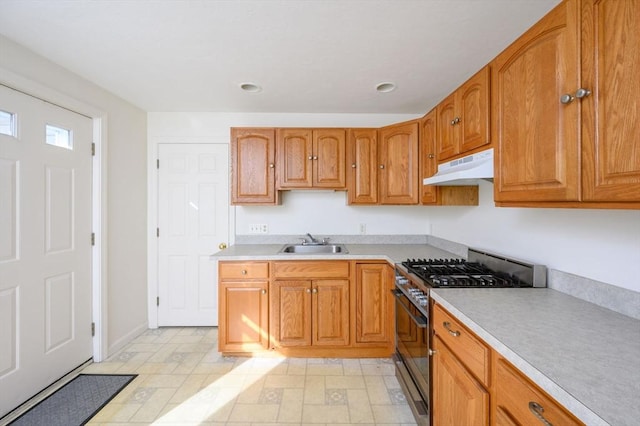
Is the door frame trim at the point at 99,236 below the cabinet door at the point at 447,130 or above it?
below

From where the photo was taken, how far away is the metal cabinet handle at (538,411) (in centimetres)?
73

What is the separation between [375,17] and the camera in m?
1.44

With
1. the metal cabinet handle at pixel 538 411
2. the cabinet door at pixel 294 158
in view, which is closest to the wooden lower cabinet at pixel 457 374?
the metal cabinet handle at pixel 538 411

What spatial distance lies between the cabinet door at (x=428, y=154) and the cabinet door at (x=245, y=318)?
1.59 metres

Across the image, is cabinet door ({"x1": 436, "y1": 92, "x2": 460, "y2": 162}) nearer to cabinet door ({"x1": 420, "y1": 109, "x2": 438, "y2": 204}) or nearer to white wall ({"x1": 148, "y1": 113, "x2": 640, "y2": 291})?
cabinet door ({"x1": 420, "y1": 109, "x2": 438, "y2": 204})

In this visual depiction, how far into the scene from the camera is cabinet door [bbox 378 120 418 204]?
96.1 inches

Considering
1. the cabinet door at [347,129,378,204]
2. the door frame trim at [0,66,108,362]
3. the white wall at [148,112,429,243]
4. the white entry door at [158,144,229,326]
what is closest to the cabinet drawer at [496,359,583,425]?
the cabinet door at [347,129,378,204]

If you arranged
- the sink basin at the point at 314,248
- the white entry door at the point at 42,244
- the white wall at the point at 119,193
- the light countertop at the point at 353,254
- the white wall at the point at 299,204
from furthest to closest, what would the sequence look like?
the white wall at the point at 299,204 → the sink basin at the point at 314,248 → the light countertop at the point at 353,254 → the white wall at the point at 119,193 → the white entry door at the point at 42,244

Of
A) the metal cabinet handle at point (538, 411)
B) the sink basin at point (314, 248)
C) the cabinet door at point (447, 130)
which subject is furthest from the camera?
the sink basin at point (314, 248)

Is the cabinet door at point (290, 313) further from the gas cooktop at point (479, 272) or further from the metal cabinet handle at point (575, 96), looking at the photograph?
the metal cabinet handle at point (575, 96)

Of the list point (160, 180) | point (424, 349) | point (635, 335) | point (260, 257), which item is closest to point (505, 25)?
point (635, 335)

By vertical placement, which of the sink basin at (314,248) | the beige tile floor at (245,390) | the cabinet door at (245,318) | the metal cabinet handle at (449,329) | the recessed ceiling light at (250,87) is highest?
the recessed ceiling light at (250,87)

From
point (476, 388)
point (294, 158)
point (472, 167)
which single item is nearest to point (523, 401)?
point (476, 388)

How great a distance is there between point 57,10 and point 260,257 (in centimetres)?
191
